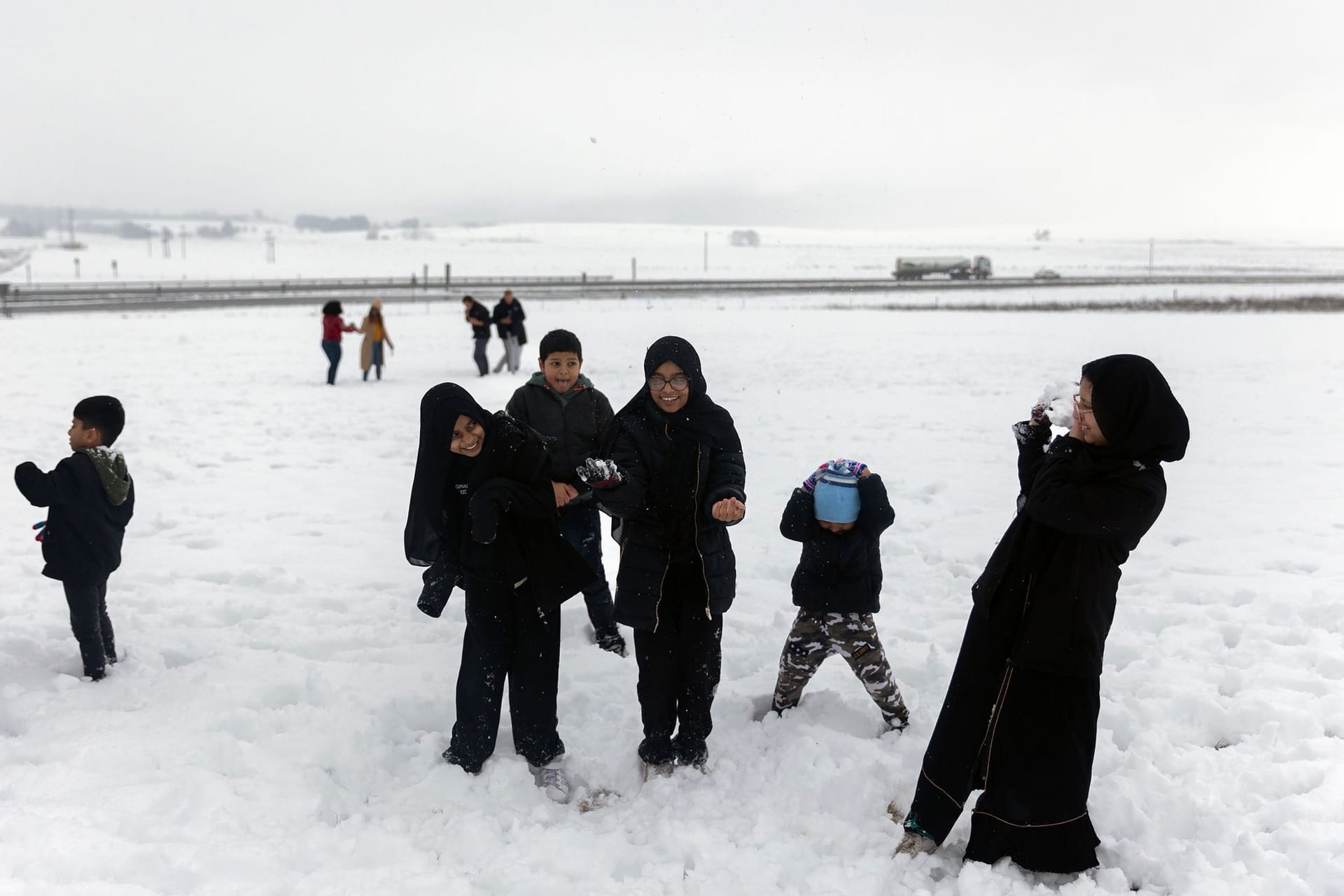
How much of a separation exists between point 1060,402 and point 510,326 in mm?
13615

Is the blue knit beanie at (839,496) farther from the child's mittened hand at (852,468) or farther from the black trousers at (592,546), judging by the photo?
the black trousers at (592,546)

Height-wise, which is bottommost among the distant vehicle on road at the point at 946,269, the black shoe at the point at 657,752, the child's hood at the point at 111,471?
the black shoe at the point at 657,752

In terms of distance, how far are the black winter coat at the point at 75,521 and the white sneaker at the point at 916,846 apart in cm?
387

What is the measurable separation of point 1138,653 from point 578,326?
21856 mm

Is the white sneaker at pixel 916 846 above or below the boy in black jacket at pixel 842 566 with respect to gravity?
below

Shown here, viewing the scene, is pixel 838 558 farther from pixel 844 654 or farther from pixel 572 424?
pixel 572 424

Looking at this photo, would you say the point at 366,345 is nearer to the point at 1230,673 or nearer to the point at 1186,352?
the point at 1230,673

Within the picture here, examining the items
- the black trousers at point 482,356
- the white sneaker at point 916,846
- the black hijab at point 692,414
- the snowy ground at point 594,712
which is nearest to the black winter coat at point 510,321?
the black trousers at point 482,356

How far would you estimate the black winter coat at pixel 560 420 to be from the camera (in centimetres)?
510

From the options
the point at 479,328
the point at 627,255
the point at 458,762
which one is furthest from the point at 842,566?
the point at 627,255

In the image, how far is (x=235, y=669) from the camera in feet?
16.2

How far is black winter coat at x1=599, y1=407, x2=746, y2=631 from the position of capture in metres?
3.81

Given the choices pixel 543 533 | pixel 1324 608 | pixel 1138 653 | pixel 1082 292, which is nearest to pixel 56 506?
pixel 543 533

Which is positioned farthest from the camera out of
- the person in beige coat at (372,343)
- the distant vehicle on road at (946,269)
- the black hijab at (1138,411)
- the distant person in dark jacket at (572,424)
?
the distant vehicle on road at (946,269)
